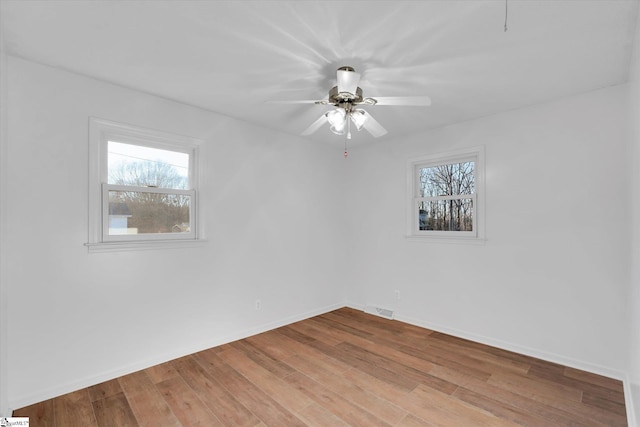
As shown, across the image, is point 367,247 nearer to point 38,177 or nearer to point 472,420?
point 472,420

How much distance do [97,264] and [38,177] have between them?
77 centimetres

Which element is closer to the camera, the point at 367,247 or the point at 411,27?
the point at 411,27

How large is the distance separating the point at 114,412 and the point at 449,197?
12.3 feet

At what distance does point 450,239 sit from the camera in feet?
11.8

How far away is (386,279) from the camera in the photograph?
4195 millimetres

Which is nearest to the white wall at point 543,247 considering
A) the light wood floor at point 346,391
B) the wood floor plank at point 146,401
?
the light wood floor at point 346,391

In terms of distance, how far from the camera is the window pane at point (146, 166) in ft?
8.72

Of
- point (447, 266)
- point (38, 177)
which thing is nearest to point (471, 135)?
point (447, 266)

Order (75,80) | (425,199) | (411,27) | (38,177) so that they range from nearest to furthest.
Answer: (411,27) < (38,177) < (75,80) < (425,199)

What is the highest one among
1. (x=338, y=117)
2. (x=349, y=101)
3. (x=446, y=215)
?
(x=349, y=101)

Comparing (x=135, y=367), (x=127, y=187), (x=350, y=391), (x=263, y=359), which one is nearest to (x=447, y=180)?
(x=350, y=391)

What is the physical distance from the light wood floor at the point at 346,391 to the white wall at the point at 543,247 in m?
0.31

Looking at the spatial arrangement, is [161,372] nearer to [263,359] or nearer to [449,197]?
[263,359]

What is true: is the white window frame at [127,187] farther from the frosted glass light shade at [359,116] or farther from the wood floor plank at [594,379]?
the wood floor plank at [594,379]
